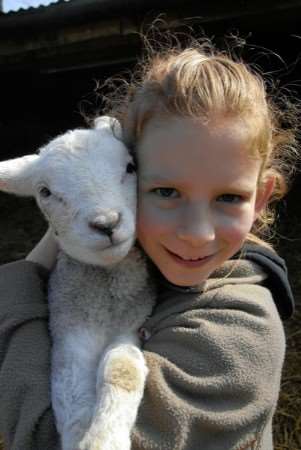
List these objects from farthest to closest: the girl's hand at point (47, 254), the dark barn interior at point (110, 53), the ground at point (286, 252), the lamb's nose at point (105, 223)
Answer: the dark barn interior at point (110, 53) → the ground at point (286, 252) → the girl's hand at point (47, 254) → the lamb's nose at point (105, 223)

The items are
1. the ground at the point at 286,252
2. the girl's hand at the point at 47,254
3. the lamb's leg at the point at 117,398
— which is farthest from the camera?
the ground at the point at 286,252

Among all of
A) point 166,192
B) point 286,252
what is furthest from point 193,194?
point 286,252

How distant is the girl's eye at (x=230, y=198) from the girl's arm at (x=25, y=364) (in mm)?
445

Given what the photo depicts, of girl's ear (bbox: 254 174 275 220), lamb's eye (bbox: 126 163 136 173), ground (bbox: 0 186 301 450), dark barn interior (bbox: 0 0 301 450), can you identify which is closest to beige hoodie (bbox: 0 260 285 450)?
girl's ear (bbox: 254 174 275 220)

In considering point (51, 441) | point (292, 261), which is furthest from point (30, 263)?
point (292, 261)

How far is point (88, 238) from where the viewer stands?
1103 mm

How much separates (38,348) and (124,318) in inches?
7.1

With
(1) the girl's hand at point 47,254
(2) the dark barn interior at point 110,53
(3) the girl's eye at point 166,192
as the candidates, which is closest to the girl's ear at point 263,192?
(3) the girl's eye at point 166,192

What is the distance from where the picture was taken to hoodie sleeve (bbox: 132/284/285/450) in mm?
1104

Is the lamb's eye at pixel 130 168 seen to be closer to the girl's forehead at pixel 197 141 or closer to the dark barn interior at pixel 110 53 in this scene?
the girl's forehead at pixel 197 141

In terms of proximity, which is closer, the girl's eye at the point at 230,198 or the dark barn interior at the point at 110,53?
the girl's eye at the point at 230,198

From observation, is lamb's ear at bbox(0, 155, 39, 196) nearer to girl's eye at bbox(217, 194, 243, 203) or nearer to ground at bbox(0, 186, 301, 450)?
girl's eye at bbox(217, 194, 243, 203)

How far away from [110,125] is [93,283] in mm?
345

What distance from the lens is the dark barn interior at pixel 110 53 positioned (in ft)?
9.75
